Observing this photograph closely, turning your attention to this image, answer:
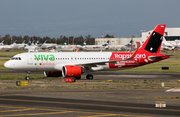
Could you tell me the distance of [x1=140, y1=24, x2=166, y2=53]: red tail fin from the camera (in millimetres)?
47906

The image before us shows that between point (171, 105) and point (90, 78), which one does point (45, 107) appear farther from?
point (90, 78)

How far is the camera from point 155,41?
48438 millimetres

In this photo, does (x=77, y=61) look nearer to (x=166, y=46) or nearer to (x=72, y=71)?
(x=72, y=71)

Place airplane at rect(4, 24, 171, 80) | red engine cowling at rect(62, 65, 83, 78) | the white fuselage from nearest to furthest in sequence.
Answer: red engine cowling at rect(62, 65, 83, 78) → airplane at rect(4, 24, 171, 80) → the white fuselage

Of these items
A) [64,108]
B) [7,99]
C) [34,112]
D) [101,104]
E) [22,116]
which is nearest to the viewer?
[22,116]

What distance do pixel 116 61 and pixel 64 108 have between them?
935 inches

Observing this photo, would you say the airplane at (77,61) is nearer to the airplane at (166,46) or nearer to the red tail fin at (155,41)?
the red tail fin at (155,41)

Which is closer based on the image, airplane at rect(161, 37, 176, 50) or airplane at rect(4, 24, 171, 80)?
airplane at rect(4, 24, 171, 80)

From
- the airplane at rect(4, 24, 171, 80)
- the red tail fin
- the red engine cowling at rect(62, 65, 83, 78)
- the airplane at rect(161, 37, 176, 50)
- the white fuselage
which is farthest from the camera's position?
the airplane at rect(161, 37, 176, 50)

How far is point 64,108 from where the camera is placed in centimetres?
2003

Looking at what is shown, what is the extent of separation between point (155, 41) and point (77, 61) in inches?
493

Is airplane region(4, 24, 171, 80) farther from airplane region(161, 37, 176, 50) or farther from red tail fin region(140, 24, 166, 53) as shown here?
airplane region(161, 37, 176, 50)

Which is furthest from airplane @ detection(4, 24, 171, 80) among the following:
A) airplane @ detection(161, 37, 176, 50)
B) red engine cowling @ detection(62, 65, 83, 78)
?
airplane @ detection(161, 37, 176, 50)

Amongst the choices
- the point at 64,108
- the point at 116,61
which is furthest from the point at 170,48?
the point at 64,108
